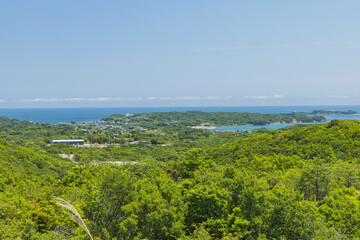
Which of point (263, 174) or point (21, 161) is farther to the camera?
point (21, 161)

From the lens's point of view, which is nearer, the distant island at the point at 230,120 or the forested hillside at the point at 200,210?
the forested hillside at the point at 200,210

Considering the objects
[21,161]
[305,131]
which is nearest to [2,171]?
[21,161]

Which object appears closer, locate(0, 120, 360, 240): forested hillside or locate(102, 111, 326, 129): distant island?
locate(0, 120, 360, 240): forested hillside

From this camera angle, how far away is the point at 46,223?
15016 mm

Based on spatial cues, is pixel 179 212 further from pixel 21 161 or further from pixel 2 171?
pixel 21 161

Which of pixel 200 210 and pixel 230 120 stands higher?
pixel 200 210

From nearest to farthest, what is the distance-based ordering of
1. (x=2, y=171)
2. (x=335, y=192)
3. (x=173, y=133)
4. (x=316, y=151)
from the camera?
(x=335, y=192), (x=2, y=171), (x=316, y=151), (x=173, y=133)

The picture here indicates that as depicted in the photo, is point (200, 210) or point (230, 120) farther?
point (230, 120)

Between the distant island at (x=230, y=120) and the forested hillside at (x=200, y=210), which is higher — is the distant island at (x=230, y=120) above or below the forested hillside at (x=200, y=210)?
below

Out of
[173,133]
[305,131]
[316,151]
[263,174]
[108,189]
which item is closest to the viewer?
[108,189]

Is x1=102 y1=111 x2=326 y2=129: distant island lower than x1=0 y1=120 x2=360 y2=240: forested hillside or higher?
lower

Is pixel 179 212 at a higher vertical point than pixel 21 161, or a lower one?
higher

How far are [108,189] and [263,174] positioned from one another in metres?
14.4

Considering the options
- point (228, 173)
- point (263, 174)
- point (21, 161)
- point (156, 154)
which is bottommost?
point (156, 154)
